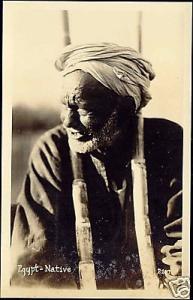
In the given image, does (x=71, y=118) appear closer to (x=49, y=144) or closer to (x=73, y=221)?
(x=49, y=144)

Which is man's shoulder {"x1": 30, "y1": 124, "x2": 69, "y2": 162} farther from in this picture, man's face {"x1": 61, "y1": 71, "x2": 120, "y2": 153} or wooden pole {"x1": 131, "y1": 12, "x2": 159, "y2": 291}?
wooden pole {"x1": 131, "y1": 12, "x2": 159, "y2": 291}

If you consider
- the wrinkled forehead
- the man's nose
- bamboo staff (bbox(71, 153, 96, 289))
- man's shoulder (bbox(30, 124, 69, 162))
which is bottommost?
bamboo staff (bbox(71, 153, 96, 289))

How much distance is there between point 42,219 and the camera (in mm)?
778

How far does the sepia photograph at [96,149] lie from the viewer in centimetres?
78

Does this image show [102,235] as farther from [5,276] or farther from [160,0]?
[160,0]

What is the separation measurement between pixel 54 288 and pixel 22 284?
59 millimetres

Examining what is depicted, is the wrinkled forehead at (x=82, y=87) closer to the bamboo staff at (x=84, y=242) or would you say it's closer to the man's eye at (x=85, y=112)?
the man's eye at (x=85, y=112)

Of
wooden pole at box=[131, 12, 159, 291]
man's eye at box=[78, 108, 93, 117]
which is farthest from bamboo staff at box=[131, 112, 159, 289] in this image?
man's eye at box=[78, 108, 93, 117]

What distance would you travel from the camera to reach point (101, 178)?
0.79 m

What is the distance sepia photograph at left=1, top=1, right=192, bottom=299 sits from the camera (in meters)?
0.78

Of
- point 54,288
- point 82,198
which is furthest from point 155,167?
point 54,288

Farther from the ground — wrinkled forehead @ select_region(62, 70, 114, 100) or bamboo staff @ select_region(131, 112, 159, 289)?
wrinkled forehead @ select_region(62, 70, 114, 100)

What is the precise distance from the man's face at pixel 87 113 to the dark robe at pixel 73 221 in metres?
0.04

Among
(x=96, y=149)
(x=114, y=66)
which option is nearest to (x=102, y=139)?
(x=96, y=149)
